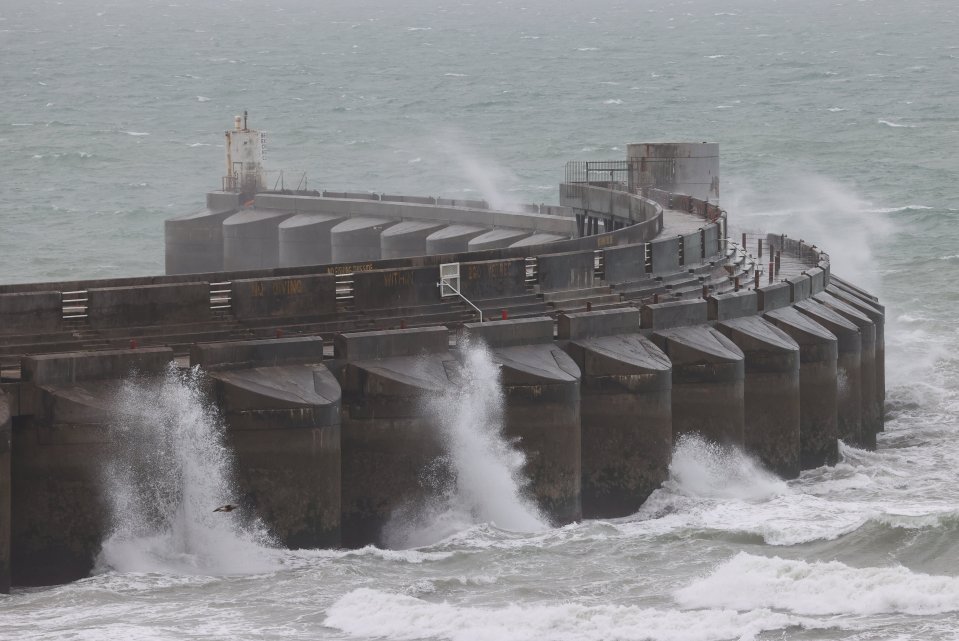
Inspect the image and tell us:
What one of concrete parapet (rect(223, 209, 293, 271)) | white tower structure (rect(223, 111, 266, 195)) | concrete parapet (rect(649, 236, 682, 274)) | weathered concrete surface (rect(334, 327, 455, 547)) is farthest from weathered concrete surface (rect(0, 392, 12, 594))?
white tower structure (rect(223, 111, 266, 195))

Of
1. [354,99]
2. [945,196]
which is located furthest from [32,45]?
[945,196]

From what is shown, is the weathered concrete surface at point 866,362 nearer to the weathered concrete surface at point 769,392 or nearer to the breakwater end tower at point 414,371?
the breakwater end tower at point 414,371

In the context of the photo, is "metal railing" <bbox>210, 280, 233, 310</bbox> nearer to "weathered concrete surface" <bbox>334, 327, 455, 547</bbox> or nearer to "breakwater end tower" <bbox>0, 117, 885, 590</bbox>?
"breakwater end tower" <bbox>0, 117, 885, 590</bbox>

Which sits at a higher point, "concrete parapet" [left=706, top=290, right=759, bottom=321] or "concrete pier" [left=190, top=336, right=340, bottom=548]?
"concrete parapet" [left=706, top=290, right=759, bottom=321]

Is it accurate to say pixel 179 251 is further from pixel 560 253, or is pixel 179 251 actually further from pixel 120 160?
pixel 120 160

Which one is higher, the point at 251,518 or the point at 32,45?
the point at 32,45

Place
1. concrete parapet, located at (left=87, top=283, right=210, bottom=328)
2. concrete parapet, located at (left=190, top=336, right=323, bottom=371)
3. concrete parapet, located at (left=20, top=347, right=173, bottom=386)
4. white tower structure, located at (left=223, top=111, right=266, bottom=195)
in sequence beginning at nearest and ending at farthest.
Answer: concrete parapet, located at (left=20, top=347, right=173, bottom=386) < concrete parapet, located at (left=190, top=336, right=323, bottom=371) < concrete parapet, located at (left=87, top=283, right=210, bottom=328) < white tower structure, located at (left=223, top=111, right=266, bottom=195)

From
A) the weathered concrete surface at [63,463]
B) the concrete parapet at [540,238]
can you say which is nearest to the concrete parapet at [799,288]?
the weathered concrete surface at [63,463]

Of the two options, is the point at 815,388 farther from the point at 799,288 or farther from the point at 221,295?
the point at 221,295
